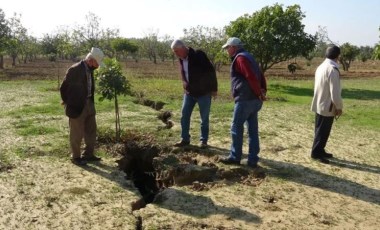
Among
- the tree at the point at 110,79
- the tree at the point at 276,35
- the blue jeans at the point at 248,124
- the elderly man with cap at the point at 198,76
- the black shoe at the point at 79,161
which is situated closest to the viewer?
the blue jeans at the point at 248,124

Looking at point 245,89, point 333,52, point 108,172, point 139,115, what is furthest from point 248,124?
point 139,115

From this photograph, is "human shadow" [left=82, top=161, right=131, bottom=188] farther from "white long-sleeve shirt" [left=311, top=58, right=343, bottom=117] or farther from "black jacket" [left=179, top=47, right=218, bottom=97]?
"white long-sleeve shirt" [left=311, top=58, right=343, bottom=117]

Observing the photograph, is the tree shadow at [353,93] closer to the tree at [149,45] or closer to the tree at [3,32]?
the tree at [3,32]

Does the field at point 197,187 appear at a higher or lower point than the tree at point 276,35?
lower

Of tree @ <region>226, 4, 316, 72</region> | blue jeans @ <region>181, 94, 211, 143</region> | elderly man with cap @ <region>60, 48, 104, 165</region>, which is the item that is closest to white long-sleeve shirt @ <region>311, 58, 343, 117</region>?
blue jeans @ <region>181, 94, 211, 143</region>

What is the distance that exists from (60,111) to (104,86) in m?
4.05

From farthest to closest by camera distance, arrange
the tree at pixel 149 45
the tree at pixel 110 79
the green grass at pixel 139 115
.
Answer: the tree at pixel 149 45 → the green grass at pixel 139 115 → the tree at pixel 110 79

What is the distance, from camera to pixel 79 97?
5977mm

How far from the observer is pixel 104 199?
488 centimetres

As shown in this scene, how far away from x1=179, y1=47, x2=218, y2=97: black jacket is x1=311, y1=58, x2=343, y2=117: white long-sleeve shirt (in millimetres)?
1700

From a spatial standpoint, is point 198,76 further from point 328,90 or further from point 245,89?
point 328,90

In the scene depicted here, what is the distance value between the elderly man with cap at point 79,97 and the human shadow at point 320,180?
9.34 ft

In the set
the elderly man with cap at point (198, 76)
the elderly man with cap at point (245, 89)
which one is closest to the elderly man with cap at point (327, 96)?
the elderly man with cap at point (245, 89)

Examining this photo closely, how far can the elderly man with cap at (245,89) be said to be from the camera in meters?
5.71
